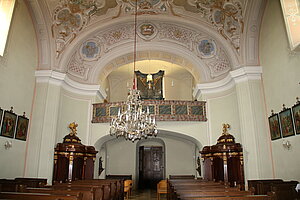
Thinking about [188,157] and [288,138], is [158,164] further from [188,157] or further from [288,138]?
[288,138]

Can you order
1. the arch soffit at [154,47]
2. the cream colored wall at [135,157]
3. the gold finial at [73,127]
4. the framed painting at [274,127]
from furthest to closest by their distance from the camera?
the cream colored wall at [135,157], the arch soffit at [154,47], the gold finial at [73,127], the framed painting at [274,127]

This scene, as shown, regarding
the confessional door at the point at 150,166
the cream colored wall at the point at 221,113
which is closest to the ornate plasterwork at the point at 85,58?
the cream colored wall at the point at 221,113

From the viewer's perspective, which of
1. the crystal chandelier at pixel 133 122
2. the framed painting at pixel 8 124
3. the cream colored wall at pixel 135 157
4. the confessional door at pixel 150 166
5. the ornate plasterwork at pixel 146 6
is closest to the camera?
the crystal chandelier at pixel 133 122

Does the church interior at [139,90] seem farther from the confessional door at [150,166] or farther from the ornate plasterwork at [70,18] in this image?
the confessional door at [150,166]

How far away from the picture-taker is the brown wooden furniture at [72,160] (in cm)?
988

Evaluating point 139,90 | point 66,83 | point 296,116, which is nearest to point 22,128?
point 66,83

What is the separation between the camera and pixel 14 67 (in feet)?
28.6

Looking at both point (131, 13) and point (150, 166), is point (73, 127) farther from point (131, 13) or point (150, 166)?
point (150, 166)

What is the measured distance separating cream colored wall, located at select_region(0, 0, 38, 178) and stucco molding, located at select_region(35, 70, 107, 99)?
38 cm

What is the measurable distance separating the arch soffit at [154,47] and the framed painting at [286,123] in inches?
130

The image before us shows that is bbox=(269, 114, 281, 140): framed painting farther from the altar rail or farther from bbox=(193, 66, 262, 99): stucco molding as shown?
the altar rail

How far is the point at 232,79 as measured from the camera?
1063 cm

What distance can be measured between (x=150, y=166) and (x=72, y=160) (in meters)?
7.17

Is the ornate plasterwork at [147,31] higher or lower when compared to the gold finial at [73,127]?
higher
